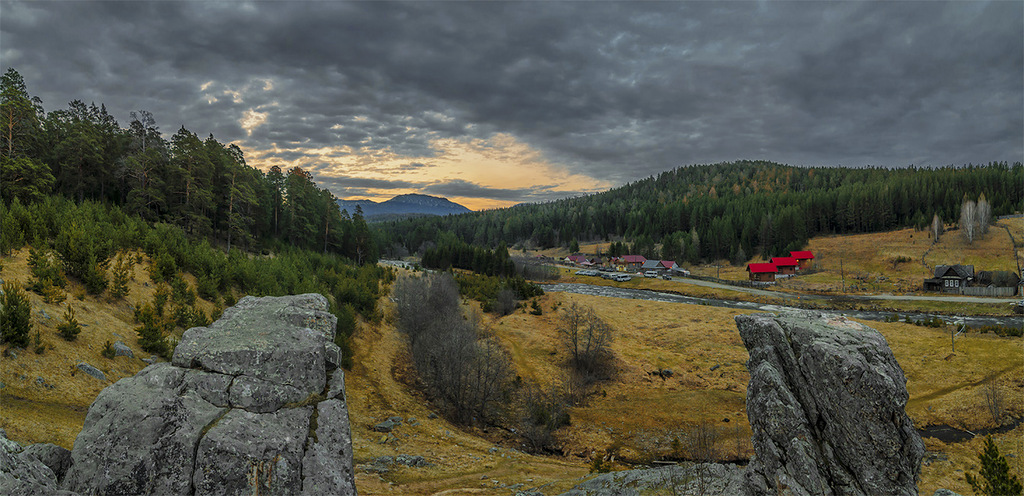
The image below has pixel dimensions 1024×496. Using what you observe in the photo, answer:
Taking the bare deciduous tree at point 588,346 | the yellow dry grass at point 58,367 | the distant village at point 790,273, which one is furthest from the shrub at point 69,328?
the distant village at point 790,273

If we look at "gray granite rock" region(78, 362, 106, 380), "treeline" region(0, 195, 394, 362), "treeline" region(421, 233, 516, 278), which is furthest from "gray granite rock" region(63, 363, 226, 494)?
"treeline" region(421, 233, 516, 278)

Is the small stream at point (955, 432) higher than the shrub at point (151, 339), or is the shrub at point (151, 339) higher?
the shrub at point (151, 339)

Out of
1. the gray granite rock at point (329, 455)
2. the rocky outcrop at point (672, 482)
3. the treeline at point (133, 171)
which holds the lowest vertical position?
the rocky outcrop at point (672, 482)

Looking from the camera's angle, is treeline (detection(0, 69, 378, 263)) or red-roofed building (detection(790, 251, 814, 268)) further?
red-roofed building (detection(790, 251, 814, 268))

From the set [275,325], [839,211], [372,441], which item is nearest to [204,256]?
[372,441]

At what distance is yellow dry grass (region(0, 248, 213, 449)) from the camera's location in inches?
411

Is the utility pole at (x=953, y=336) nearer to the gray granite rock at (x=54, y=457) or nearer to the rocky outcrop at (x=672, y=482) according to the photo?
the rocky outcrop at (x=672, y=482)

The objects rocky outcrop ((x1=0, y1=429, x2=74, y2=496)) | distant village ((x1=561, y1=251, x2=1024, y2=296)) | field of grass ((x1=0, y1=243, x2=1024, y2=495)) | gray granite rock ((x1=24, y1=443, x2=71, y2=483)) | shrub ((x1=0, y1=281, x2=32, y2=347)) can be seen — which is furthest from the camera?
distant village ((x1=561, y1=251, x2=1024, y2=296))

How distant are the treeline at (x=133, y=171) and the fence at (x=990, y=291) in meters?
131

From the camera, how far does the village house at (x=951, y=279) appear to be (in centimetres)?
8456

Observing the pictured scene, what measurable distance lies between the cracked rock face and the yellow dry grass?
4369 mm

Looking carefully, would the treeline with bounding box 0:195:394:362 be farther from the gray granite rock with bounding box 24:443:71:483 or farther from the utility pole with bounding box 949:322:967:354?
the utility pole with bounding box 949:322:967:354

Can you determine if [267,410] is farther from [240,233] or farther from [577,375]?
[240,233]

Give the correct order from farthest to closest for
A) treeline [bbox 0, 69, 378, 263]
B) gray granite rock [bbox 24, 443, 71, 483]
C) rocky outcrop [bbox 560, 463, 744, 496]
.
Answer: treeline [bbox 0, 69, 378, 263], rocky outcrop [bbox 560, 463, 744, 496], gray granite rock [bbox 24, 443, 71, 483]
